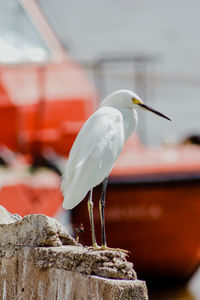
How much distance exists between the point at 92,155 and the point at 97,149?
0.03m

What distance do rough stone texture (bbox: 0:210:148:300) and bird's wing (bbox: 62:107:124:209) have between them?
13 cm

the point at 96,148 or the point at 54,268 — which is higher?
the point at 96,148

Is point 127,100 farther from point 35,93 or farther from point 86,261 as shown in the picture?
point 35,93

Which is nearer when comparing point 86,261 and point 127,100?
point 86,261

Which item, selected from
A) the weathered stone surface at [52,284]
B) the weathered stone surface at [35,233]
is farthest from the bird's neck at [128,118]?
the weathered stone surface at [52,284]

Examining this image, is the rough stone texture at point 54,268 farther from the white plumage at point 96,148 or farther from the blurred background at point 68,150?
the blurred background at point 68,150

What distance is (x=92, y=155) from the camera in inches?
88.3

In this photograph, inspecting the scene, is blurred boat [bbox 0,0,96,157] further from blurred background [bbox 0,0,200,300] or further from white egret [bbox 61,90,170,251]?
white egret [bbox 61,90,170,251]

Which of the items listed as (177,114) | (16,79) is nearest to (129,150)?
(16,79)

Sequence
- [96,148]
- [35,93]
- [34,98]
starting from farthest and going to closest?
1. [35,93]
2. [34,98]
3. [96,148]

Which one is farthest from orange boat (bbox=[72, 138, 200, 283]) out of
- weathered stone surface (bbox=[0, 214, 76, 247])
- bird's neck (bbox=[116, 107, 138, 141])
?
weathered stone surface (bbox=[0, 214, 76, 247])

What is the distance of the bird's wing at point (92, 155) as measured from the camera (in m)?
2.22

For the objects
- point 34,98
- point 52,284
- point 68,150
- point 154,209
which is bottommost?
point 52,284

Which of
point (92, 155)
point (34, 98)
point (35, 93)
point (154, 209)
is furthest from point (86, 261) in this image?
point (35, 93)
